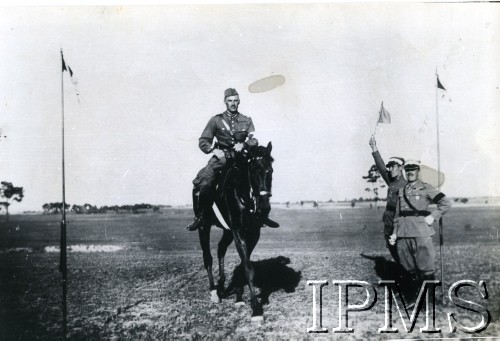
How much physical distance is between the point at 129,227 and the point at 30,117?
200 cm

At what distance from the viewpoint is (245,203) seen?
16.7 ft

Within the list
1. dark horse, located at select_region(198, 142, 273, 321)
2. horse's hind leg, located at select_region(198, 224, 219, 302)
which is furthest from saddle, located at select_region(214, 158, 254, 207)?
horse's hind leg, located at select_region(198, 224, 219, 302)

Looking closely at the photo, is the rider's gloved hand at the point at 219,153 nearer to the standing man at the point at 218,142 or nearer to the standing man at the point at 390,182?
the standing man at the point at 218,142

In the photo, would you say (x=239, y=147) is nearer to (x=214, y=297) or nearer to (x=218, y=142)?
(x=218, y=142)

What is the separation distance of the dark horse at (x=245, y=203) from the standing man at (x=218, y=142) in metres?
0.12

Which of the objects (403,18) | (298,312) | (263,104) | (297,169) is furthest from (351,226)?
(403,18)

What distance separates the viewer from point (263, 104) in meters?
5.83

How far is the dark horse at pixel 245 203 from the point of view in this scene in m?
4.72

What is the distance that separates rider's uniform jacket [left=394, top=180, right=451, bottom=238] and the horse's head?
181 centimetres

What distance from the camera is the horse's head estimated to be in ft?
15.2

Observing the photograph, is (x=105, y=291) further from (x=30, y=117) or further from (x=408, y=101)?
(x=408, y=101)

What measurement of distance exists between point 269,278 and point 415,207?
2.16m

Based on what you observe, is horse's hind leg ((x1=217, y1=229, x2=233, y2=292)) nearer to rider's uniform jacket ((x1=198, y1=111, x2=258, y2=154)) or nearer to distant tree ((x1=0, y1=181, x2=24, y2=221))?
rider's uniform jacket ((x1=198, y1=111, x2=258, y2=154))

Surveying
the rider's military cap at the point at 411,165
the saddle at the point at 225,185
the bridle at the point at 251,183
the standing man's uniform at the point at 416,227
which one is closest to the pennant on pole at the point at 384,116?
the rider's military cap at the point at 411,165
